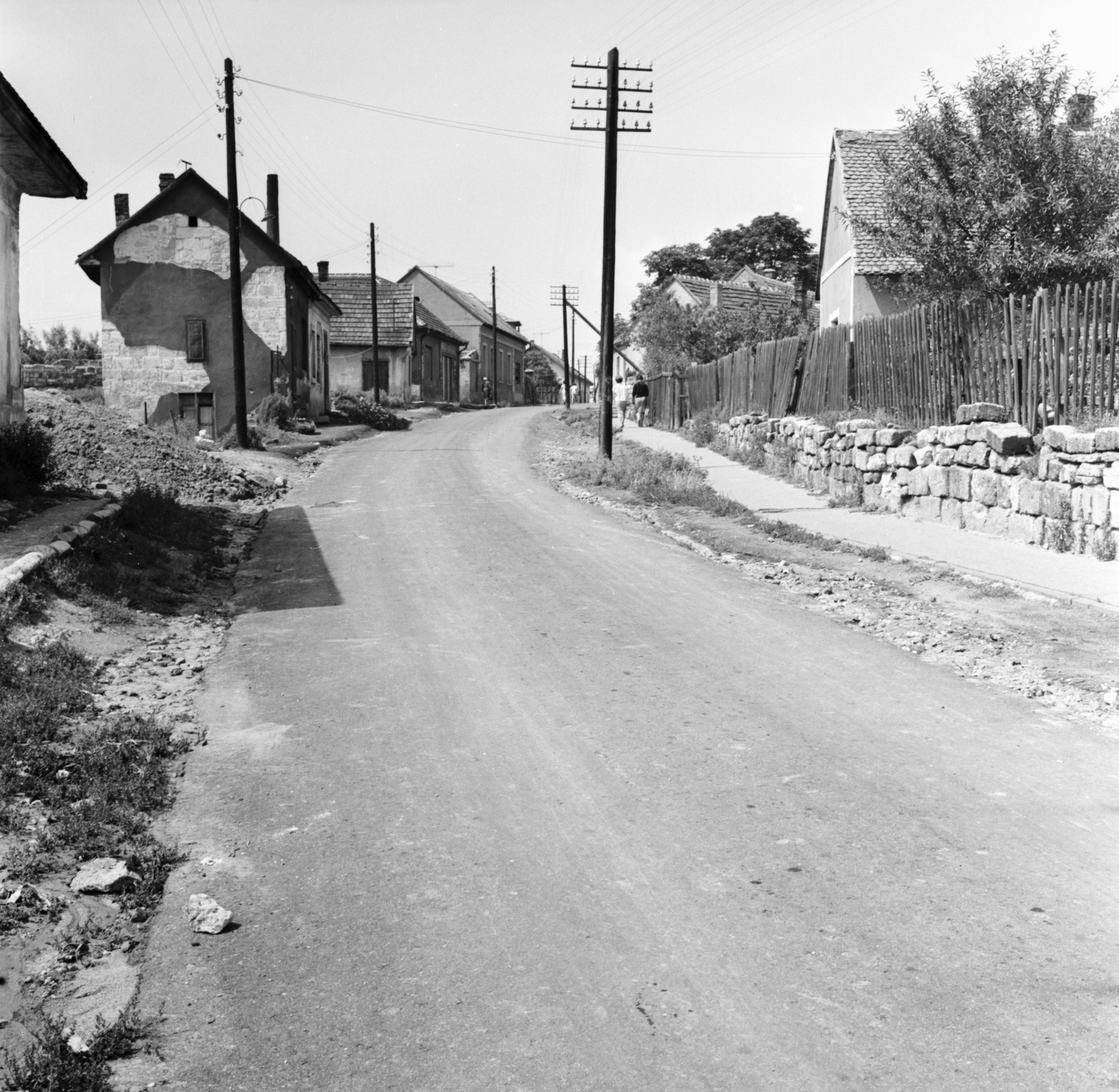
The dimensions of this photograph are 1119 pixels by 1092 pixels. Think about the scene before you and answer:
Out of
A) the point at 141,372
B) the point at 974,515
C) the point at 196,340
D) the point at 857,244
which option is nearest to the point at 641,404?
the point at 857,244

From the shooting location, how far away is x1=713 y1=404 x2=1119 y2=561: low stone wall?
10664mm

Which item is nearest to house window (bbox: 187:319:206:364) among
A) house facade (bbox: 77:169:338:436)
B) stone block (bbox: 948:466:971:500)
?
house facade (bbox: 77:169:338:436)

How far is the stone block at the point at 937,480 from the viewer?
534 inches

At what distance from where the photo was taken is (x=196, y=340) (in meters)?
33.2

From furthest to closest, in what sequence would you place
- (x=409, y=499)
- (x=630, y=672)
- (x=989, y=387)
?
1. (x=409, y=499)
2. (x=989, y=387)
3. (x=630, y=672)

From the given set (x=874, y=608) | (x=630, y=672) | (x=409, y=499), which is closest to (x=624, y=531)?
(x=409, y=499)

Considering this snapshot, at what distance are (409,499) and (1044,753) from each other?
39.0 ft

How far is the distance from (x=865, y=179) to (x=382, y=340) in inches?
1308

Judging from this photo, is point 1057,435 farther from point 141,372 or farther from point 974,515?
point 141,372

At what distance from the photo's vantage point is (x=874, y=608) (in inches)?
366

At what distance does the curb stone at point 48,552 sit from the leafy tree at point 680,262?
72.9 m

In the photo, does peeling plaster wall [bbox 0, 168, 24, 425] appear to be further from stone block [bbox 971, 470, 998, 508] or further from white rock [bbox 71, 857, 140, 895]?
stone block [bbox 971, 470, 998, 508]

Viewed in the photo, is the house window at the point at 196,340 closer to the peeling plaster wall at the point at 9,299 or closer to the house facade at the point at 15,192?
the house facade at the point at 15,192

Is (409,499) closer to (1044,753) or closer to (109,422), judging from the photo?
(109,422)
